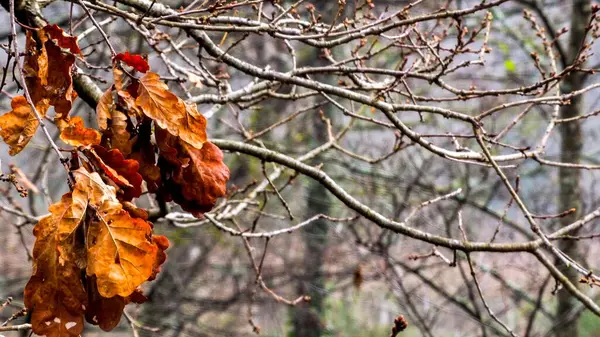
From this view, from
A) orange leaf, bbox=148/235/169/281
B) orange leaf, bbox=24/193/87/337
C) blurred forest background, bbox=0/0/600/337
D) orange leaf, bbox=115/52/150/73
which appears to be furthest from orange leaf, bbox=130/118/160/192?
blurred forest background, bbox=0/0/600/337

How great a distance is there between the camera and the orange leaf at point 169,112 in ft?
6.36

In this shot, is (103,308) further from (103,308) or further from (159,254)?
(159,254)

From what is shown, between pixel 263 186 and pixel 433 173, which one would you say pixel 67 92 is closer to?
pixel 263 186

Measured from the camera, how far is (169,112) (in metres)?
1.95

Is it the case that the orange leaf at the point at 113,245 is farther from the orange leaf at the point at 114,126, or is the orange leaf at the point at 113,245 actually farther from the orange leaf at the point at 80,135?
the orange leaf at the point at 114,126

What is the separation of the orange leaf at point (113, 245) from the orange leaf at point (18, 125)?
260mm

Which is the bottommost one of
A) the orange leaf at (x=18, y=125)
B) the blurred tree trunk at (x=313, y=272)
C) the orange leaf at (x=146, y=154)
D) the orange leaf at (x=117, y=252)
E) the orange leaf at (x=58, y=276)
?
the orange leaf at (x=58, y=276)

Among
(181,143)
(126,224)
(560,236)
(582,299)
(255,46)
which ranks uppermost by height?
(255,46)

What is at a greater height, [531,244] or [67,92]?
[531,244]

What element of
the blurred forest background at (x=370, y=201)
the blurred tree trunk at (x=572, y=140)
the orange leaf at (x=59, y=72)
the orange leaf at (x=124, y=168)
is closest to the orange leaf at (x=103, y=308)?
the orange leaf at (x=124, y=168)

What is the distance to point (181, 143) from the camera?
1.98 metres

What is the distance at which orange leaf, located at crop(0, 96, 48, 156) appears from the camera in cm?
176

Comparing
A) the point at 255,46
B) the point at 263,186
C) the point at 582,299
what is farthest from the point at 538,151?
the point at 255,46

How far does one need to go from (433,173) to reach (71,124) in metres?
6.43
